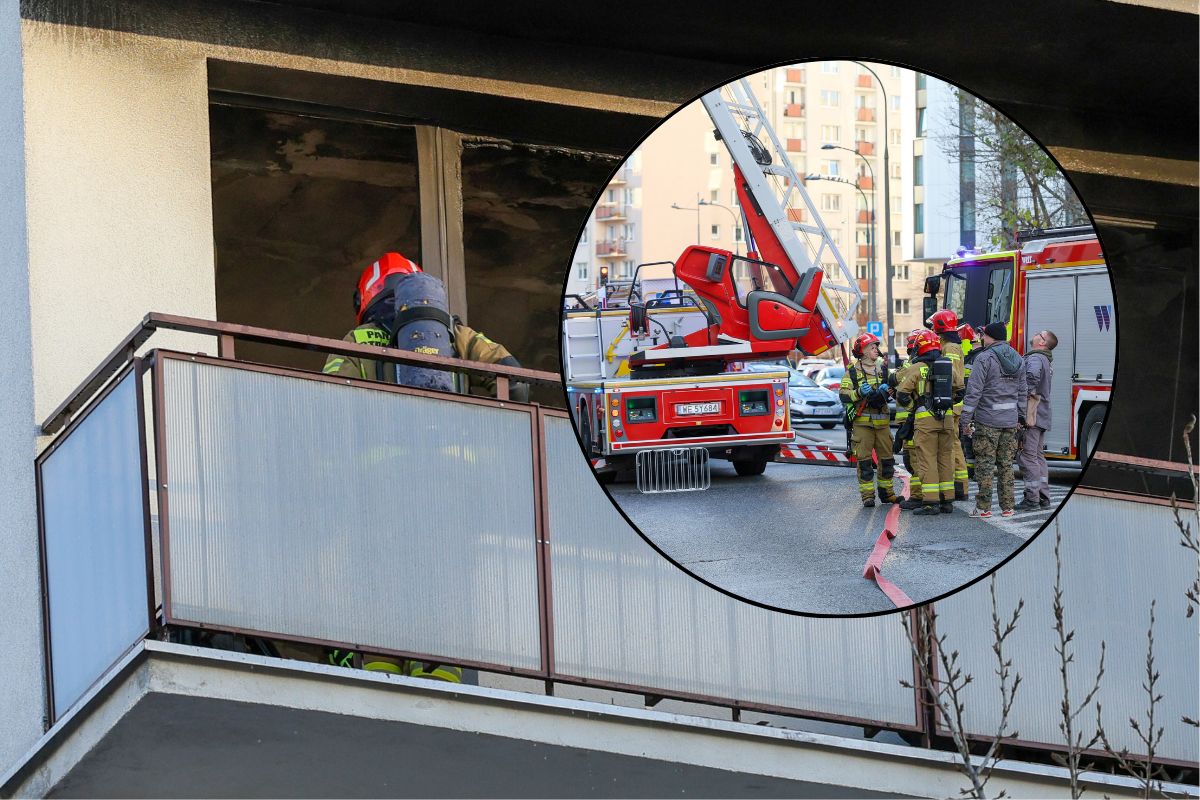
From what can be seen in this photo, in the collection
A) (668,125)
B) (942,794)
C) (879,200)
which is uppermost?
(668,125)

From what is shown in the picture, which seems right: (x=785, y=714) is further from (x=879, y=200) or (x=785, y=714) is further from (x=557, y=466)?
(x=879, y=200)

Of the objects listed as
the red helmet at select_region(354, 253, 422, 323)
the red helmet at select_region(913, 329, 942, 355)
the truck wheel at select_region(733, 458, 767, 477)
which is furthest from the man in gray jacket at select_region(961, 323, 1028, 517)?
the red helmet at select_region(354, 253, 422, 323)

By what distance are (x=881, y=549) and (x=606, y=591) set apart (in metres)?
1.46

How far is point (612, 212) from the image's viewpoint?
12.5 ft

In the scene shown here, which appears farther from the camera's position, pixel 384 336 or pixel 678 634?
pixel 384 336

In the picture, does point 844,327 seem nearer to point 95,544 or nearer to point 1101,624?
point 1101,624

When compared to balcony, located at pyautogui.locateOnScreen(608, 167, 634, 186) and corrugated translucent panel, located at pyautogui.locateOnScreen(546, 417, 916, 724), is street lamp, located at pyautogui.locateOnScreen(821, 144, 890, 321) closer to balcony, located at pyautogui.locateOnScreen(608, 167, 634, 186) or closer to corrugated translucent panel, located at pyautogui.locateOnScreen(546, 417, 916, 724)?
balcony, located at pyautogui.locateOnScreen(608, 167, 634, 186)

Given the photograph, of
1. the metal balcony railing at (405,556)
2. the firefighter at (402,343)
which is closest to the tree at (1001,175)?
the metal balcony railing at (405,556)

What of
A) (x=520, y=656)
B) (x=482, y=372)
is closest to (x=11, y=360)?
(x=482, y=372)

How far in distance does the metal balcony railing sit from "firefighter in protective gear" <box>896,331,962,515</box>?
1480 millimetres

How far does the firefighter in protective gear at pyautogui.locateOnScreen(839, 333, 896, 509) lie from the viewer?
3.23 m

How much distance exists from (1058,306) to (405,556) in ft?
8.16

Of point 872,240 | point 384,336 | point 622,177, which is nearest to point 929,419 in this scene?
point 872,240

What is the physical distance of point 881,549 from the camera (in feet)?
12.4
